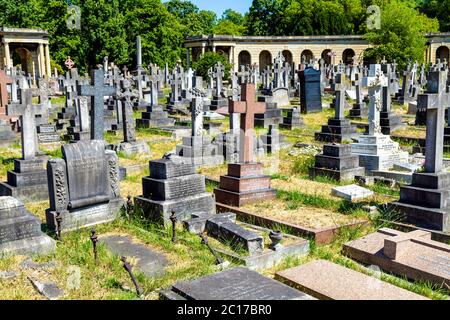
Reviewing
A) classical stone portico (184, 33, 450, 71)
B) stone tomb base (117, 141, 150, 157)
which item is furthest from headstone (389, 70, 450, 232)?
classical stone portico (184, 33, 450, 71)

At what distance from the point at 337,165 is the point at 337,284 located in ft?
20.1

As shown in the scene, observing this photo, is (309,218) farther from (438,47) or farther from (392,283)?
(438,47)

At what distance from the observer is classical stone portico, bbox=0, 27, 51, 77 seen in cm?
4332

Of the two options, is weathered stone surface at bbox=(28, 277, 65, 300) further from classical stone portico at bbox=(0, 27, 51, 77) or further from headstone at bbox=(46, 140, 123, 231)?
classical stone portico at bbox=(0, 27, 51, 77)

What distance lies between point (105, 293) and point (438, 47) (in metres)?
54.9

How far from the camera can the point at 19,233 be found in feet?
21.0

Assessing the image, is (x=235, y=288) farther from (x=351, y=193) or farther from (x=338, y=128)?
(x=338, y=128)

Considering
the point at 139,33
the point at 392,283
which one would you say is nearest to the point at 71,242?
the point at 392,283

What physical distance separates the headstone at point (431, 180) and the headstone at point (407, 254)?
36.5 inches

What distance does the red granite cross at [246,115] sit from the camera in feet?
30.7

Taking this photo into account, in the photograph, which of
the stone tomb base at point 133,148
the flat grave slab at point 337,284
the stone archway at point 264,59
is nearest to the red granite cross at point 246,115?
the flat grave slab at point 337,284

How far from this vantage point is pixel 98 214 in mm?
7965

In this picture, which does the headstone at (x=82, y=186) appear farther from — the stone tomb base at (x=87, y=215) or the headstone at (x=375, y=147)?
the headstone at (x=375, y=147)

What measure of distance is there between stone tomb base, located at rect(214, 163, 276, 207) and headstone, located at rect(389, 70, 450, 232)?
89.2 inches
